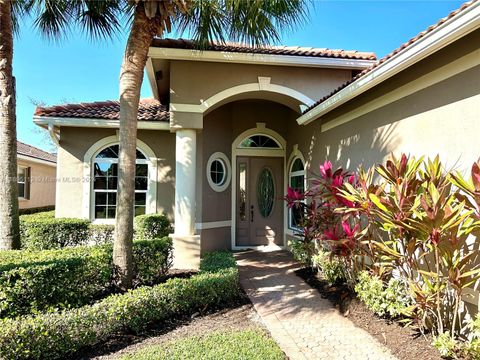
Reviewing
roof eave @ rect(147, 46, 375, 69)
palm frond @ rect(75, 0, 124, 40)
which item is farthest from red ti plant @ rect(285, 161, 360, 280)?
palm frond @ rect(75, 0, 124, 40)

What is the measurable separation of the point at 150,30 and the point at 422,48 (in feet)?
14.8

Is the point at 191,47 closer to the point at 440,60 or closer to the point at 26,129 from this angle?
the point at 440,60

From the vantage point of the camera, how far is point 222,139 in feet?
34.8

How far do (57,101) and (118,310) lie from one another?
34.1m

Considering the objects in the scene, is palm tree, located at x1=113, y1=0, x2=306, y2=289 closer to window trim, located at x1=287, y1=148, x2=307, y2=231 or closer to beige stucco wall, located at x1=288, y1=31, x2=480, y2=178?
beige stucco wall, located at x1=288, y1=31, x2=480, y2=178

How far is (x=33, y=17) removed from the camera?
293 inches

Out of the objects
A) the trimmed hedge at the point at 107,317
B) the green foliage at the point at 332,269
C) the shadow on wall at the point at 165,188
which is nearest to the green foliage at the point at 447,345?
the green foliage at the point at 332,269

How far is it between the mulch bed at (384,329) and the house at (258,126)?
240 centimetres

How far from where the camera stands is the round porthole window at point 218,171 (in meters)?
10.2

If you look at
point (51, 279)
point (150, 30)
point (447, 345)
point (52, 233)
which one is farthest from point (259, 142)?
point (447, 345)

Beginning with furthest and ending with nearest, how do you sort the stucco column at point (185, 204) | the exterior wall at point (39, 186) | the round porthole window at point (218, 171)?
1. the exterior wall at point (39, 186)
2. the round porthole window at point (218, 171)
3. the stucco column at point (185, 204)

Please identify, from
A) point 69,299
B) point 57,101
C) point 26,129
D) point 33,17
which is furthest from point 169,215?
point 26,129

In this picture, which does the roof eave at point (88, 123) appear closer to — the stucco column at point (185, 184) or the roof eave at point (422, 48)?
the stucco column at point (185, 184)

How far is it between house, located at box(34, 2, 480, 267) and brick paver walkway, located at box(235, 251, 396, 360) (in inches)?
79.4
